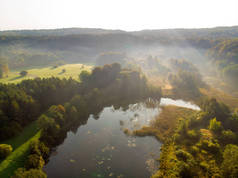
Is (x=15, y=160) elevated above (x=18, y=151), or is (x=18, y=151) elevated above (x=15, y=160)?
(x=18, y=151)

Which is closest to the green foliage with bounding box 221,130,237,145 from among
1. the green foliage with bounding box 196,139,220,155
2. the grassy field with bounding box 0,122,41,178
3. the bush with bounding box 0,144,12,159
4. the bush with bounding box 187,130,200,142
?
the green foliage with bounding box 196,139,220,155

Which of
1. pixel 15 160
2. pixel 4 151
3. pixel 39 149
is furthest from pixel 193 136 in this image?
pixel 4 151

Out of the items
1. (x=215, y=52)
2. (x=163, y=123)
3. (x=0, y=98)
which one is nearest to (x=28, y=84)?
(x=0, y=98)

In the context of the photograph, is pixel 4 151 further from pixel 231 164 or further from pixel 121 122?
pixel 231 164

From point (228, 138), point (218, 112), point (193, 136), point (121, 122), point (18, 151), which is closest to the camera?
point (18, 151)

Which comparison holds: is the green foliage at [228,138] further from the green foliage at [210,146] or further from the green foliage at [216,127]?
the green foliage at [210,146]

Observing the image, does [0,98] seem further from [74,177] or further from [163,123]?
[163,123]

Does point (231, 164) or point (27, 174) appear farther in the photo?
point (231, 164)
